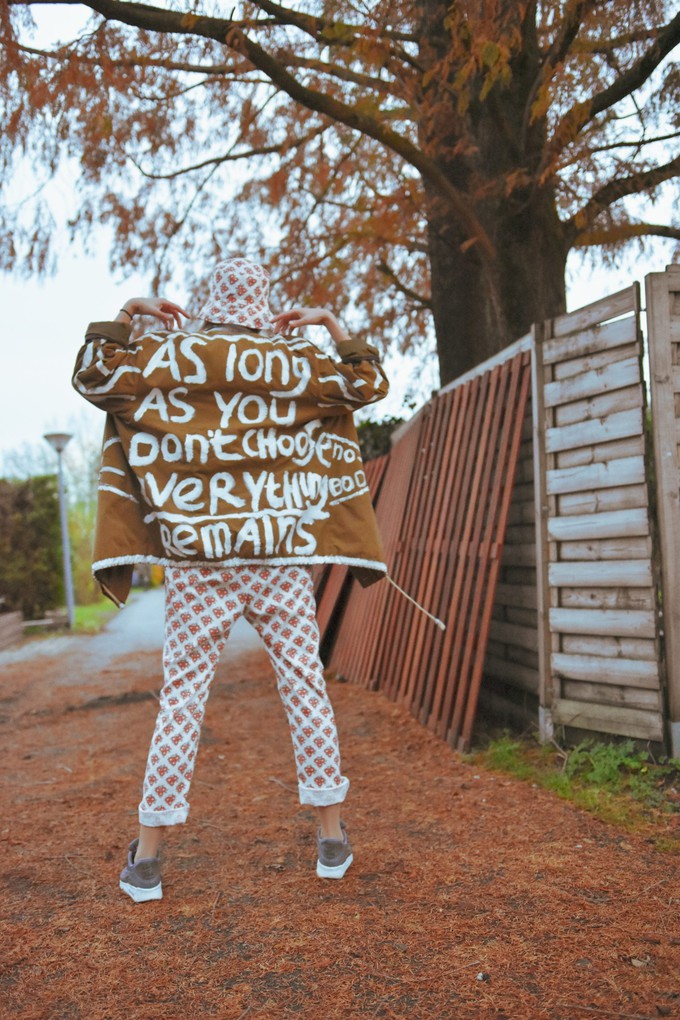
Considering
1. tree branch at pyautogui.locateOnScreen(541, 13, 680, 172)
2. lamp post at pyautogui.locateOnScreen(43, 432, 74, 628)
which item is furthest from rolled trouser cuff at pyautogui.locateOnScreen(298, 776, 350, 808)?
lamp post at pyautogui.locateOnScreen(43, 432, 74, 628)

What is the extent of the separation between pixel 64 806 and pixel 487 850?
1883 millimetres

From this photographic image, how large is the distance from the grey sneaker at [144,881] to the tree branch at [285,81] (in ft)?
11.4

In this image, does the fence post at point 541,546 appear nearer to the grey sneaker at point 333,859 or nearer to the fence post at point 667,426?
the fence post at point 667,426

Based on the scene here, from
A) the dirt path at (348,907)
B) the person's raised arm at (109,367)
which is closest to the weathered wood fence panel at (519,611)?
the dirt path at (348,907)

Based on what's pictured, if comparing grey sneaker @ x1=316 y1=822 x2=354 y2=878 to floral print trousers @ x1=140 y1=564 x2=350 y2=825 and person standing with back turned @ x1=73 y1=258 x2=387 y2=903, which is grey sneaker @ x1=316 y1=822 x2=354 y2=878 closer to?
person standing with back turned @ x1=73 y1=258 x2=387 y2=903

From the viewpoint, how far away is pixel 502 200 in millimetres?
5355

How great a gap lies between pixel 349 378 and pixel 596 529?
143 cm

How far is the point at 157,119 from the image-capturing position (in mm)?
6312

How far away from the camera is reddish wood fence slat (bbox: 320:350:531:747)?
410cm

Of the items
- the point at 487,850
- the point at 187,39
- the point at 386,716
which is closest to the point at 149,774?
the point at 487,850

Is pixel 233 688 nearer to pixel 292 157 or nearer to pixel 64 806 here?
pixel 64 806

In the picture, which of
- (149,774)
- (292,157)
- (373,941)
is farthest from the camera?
(292,157)

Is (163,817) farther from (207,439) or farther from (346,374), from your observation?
(346,374)

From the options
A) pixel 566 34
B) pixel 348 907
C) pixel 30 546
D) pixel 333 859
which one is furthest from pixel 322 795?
pixel 30 546
